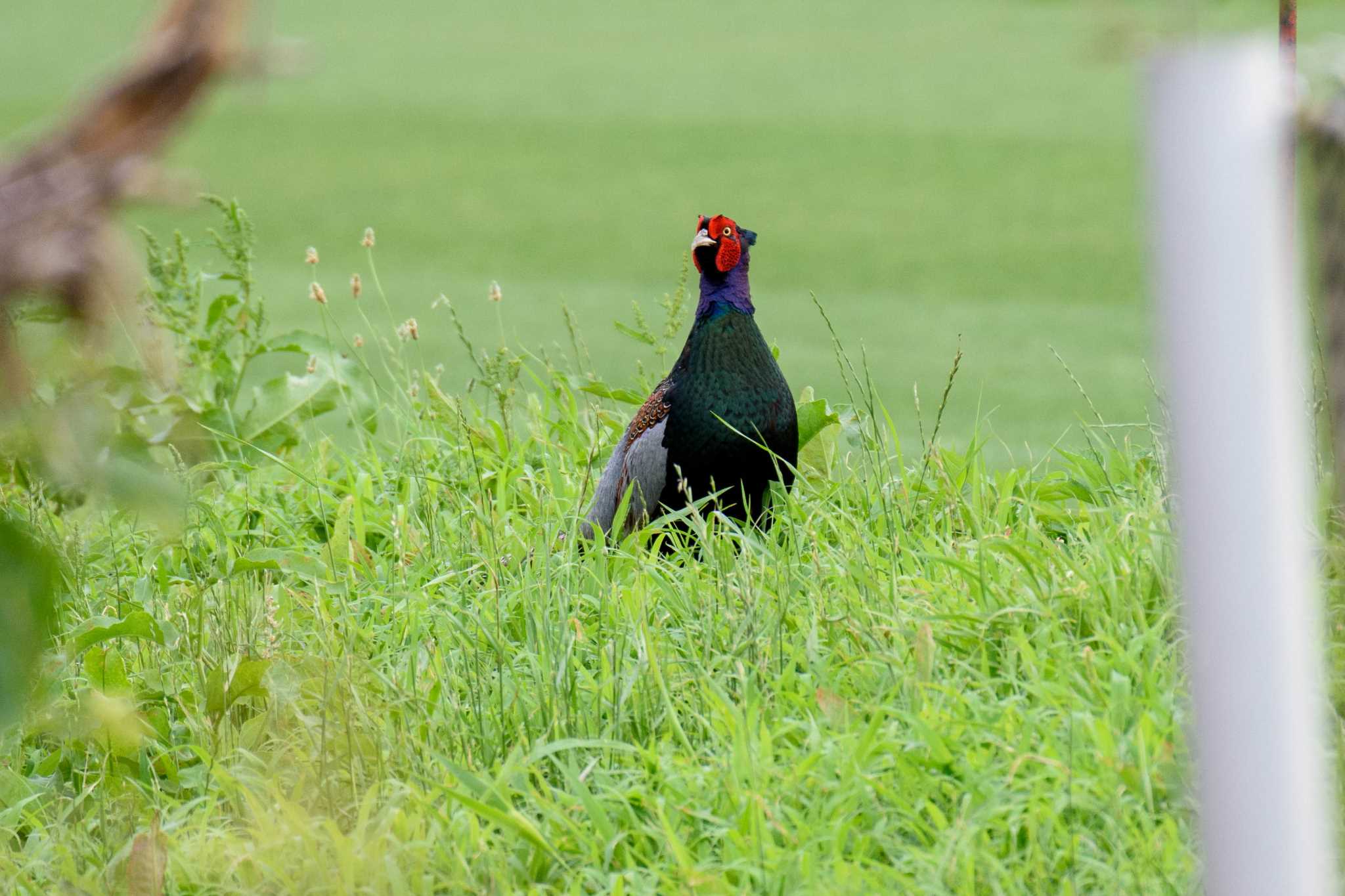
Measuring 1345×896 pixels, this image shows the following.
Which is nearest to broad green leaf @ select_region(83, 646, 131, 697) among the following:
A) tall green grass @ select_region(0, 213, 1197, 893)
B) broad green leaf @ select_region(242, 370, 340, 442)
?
tall green grass @ select_region(0, 213, 1197, 893)

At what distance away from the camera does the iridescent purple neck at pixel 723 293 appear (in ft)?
9.14

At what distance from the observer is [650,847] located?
1.80 meters

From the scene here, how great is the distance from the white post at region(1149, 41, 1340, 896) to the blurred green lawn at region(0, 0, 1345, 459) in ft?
7.73

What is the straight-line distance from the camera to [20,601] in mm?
656

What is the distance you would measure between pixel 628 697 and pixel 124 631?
0.88 meters

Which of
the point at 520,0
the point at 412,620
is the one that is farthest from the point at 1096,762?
the point at 520,0

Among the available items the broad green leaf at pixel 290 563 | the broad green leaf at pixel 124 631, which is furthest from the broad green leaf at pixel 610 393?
the broad green leaf at pixel 124 631

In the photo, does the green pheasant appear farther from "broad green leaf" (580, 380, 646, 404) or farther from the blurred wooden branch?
the blurred wooden branch

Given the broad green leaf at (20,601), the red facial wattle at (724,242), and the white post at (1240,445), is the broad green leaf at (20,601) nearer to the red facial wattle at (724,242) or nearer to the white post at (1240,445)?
the white post at (1240,445)

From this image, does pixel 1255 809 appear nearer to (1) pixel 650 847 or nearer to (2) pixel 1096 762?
(2) pixel 1096 762

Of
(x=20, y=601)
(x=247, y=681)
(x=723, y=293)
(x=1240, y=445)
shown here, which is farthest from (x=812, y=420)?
(x=20, y=601)

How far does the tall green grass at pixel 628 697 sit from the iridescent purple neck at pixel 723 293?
338mm

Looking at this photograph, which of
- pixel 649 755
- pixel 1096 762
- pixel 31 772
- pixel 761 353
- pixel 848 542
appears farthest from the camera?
pixel 761 353

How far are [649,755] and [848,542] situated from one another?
79 centimetres
